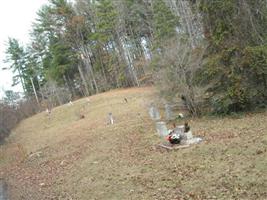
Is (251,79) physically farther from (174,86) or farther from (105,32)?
(105,32)

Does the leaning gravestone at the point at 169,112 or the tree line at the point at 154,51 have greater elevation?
the tree line at the point at 154,51

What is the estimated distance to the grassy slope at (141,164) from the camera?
995 cm

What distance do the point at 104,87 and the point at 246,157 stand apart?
40373mm

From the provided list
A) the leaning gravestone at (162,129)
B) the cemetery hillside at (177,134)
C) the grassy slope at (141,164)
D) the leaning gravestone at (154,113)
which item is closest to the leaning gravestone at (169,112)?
the cemetery hillside at (177,134)

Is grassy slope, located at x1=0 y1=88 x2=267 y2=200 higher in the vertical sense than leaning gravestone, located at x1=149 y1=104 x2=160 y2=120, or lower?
lower

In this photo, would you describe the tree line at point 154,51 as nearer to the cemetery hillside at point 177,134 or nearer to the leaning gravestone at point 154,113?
the cemetery hillside at point 177,134

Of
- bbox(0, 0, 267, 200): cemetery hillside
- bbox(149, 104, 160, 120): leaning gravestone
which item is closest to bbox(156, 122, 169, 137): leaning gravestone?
bbox(0, 0, 267, 200): cemetery hillside

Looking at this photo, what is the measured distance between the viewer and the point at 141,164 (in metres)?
13.5

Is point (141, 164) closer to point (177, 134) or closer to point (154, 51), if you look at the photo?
point (177, 134)

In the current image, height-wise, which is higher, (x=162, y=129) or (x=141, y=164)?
(x=162, y=129)

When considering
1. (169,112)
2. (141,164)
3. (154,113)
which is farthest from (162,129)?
(154,113)

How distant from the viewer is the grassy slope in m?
9.95

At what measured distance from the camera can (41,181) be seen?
15.8m

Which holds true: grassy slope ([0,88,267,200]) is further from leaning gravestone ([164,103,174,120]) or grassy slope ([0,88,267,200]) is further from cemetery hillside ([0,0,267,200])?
leaning gravestone ([164,103,174,120])
